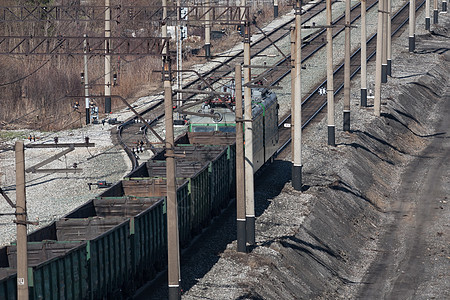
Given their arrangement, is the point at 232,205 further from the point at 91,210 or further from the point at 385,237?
the point at 91,210

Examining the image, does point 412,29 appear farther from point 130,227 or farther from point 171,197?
point 171,197

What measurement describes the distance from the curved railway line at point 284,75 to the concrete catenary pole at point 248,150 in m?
2.41

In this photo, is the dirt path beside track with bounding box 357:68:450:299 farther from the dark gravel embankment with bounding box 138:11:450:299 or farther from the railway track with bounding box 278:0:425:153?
the railway track with bounding box 278:0:425:153

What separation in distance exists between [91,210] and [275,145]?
16540mm

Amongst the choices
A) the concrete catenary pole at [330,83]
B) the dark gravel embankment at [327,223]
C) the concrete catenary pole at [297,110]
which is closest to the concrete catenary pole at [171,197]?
the dark gravel embankment at [327,223]

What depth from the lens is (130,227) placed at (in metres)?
22.5

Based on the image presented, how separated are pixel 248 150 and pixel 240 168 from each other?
2.71 feet

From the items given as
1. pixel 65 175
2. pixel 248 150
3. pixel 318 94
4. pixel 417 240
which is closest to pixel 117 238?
pixel 248 150

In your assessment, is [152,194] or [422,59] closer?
[152,194]

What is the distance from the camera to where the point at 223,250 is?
90.7 ft

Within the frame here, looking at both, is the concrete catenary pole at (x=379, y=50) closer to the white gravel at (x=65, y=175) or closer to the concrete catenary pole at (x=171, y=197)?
the white gravel at (x=65, y=175)

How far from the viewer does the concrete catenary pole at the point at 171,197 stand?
19.3 m

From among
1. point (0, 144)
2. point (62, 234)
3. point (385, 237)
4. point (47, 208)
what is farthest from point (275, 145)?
point (62, 234)

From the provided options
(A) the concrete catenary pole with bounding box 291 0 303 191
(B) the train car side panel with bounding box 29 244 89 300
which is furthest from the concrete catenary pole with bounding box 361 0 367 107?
(B) the train car side panel with bounding box 29 244 89 300
